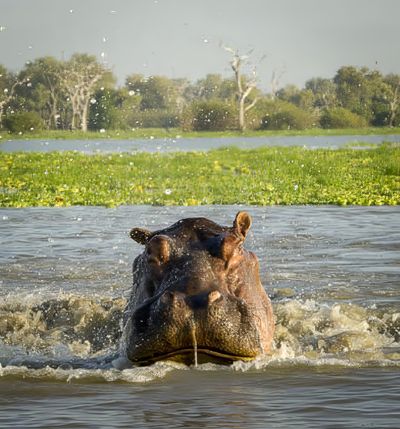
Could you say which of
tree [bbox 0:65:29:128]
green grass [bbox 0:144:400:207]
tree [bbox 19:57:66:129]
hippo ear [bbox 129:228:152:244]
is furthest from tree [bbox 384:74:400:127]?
hippo ear [bbox 129:228:152:244]

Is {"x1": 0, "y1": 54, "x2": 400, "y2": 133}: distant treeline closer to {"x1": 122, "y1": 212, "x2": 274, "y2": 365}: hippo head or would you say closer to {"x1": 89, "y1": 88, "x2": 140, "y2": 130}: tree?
{"x1": 89, "y1": 88, "x2": 140, "y2": 130}: tree

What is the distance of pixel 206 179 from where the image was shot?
2433cm

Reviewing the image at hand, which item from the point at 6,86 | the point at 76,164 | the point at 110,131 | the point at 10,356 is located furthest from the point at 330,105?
the point at 10,356

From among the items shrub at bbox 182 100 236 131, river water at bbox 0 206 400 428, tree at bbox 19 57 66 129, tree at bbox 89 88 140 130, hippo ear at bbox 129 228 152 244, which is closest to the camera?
river water at bbox 0 206 400 428

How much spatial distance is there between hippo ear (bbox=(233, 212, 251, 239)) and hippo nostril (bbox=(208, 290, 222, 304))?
→ 31.8 inches

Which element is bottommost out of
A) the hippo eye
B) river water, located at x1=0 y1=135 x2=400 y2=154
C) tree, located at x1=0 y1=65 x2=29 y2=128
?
river water, located at x1=0 y1=135 x2=400 y2=154

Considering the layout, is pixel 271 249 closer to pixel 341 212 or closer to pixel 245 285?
pixel 341 212

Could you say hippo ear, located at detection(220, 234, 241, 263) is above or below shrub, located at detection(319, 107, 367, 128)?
above

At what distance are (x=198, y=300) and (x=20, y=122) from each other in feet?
243

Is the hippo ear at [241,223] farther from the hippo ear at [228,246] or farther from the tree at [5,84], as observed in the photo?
the tree at [5,84]

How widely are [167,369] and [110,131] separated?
267 feet

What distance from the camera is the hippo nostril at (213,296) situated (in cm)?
585

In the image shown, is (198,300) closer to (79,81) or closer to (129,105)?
(79,81)

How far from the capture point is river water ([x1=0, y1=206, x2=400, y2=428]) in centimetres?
570
